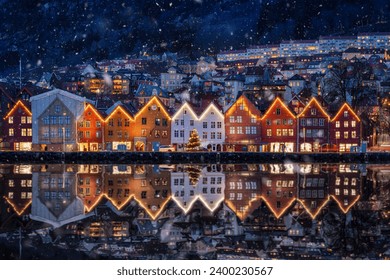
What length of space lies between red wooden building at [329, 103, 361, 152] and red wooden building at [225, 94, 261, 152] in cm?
531

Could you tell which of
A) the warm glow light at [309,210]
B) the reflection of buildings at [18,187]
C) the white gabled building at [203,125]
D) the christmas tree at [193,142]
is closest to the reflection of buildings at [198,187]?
the warm glow light at [309,210]

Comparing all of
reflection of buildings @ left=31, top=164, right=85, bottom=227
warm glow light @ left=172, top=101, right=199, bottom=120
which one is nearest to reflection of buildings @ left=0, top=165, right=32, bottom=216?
reflection of buildings @ left=31, top=164, right=85, bottom=227

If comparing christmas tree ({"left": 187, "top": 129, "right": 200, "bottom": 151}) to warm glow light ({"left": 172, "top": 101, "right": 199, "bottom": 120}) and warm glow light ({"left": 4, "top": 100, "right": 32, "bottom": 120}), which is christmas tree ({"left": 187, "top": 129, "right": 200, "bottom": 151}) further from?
warm glow light ({"left": 4, "top": 100, "right": 32, "bottom": 120})

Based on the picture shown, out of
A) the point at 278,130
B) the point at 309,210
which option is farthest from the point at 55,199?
the point at 278,130

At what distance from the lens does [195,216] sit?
17.5 meters

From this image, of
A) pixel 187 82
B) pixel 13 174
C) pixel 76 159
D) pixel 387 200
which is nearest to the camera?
pixel 387 200

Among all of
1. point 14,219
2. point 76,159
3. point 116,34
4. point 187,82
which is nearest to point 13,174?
point 76,159

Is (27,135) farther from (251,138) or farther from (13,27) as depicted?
(13,27)

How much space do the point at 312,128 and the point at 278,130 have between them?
2394mm

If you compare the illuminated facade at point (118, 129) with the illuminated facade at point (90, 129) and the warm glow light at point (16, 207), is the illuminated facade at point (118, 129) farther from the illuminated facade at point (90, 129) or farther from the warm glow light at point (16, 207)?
the warm glow light at point (16, 207)

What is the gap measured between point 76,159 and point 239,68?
306ft

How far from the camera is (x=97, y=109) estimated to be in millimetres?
48656

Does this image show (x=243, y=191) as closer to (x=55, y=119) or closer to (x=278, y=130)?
(x=278, y=130)

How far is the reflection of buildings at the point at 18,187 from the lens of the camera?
Result: 20.6 meters
